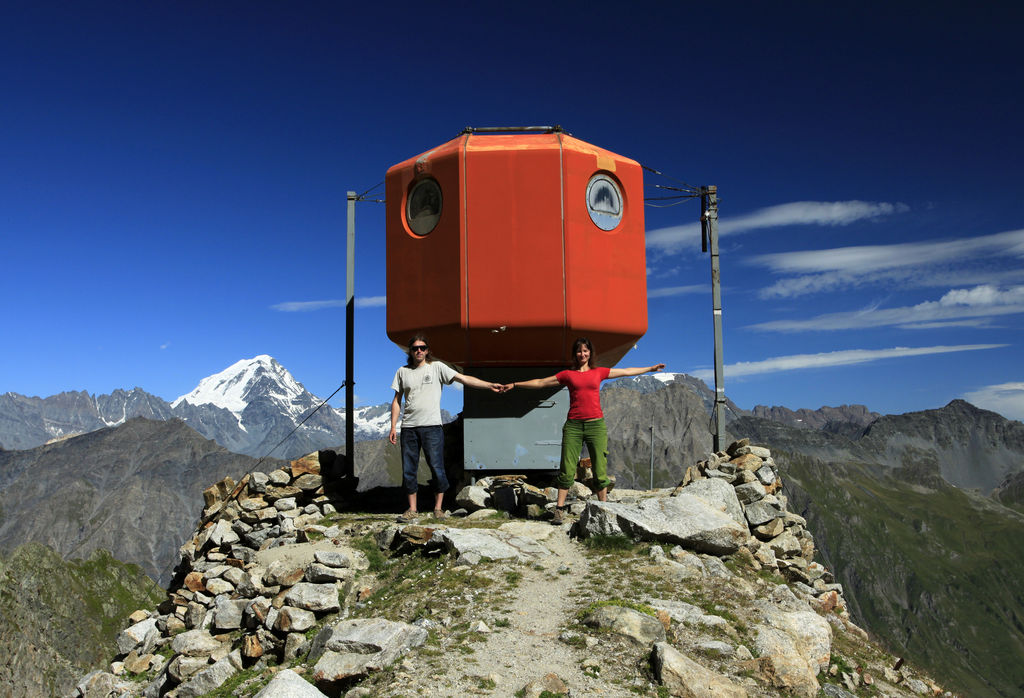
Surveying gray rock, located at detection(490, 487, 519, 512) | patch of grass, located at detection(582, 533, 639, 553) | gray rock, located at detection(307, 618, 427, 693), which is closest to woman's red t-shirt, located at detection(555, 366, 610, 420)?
patch of grass, located at detection(582, 533, 639, 553)

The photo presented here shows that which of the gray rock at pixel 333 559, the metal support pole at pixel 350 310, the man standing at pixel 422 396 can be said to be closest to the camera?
the gray rock at pixel 333 559

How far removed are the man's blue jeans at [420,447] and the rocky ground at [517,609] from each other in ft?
2.46

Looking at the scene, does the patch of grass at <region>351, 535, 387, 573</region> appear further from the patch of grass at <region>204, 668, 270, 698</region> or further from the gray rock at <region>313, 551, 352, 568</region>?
the patch of grass at <region>204, 668, 270, 698</region>

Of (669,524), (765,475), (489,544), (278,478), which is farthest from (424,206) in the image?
(765,475)

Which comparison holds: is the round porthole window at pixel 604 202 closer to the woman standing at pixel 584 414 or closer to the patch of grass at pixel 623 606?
the woman standing at pixel 584 414

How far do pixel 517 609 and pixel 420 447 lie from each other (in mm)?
5038

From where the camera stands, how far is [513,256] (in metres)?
13.2

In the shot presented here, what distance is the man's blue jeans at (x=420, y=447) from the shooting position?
1169 cm

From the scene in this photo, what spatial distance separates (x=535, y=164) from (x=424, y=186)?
2.29 metres

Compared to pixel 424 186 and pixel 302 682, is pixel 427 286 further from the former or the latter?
pixel 302 682

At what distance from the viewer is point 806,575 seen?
12141 mm

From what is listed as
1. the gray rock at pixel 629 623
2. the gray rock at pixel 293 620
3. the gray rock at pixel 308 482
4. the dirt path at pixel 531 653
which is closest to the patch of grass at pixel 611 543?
the dirt path at pixel 531 653

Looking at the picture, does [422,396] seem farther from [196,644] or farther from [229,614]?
[196,644]

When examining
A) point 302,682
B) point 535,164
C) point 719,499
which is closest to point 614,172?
point 535,164
